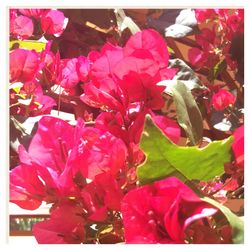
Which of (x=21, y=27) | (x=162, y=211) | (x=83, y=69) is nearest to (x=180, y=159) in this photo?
(x=162, y=211)

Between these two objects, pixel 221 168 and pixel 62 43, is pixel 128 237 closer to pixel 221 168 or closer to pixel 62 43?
pixel 221 168

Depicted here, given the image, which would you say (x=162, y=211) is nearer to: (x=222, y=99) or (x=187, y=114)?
(x=187, y=114)

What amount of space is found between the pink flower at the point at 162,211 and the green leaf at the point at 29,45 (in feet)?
0.74

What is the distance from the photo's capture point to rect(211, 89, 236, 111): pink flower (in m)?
0.45

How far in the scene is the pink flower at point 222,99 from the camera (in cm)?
45

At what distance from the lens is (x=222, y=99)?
0.46m

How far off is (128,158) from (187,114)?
5 cm

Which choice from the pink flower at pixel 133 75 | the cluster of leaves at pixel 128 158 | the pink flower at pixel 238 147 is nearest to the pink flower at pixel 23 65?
the cluster of leaves at pixel 128 158

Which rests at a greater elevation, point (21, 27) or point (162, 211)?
point (21, 27)

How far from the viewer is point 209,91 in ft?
1.45

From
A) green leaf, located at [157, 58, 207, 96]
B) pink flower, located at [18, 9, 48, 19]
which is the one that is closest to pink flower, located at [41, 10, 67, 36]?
pink flower, located at [18, 9, 48, 19]

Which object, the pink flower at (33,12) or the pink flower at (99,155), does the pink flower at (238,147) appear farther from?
the pink flower at (33,12)

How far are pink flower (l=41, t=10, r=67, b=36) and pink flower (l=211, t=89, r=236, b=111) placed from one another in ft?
0.57
